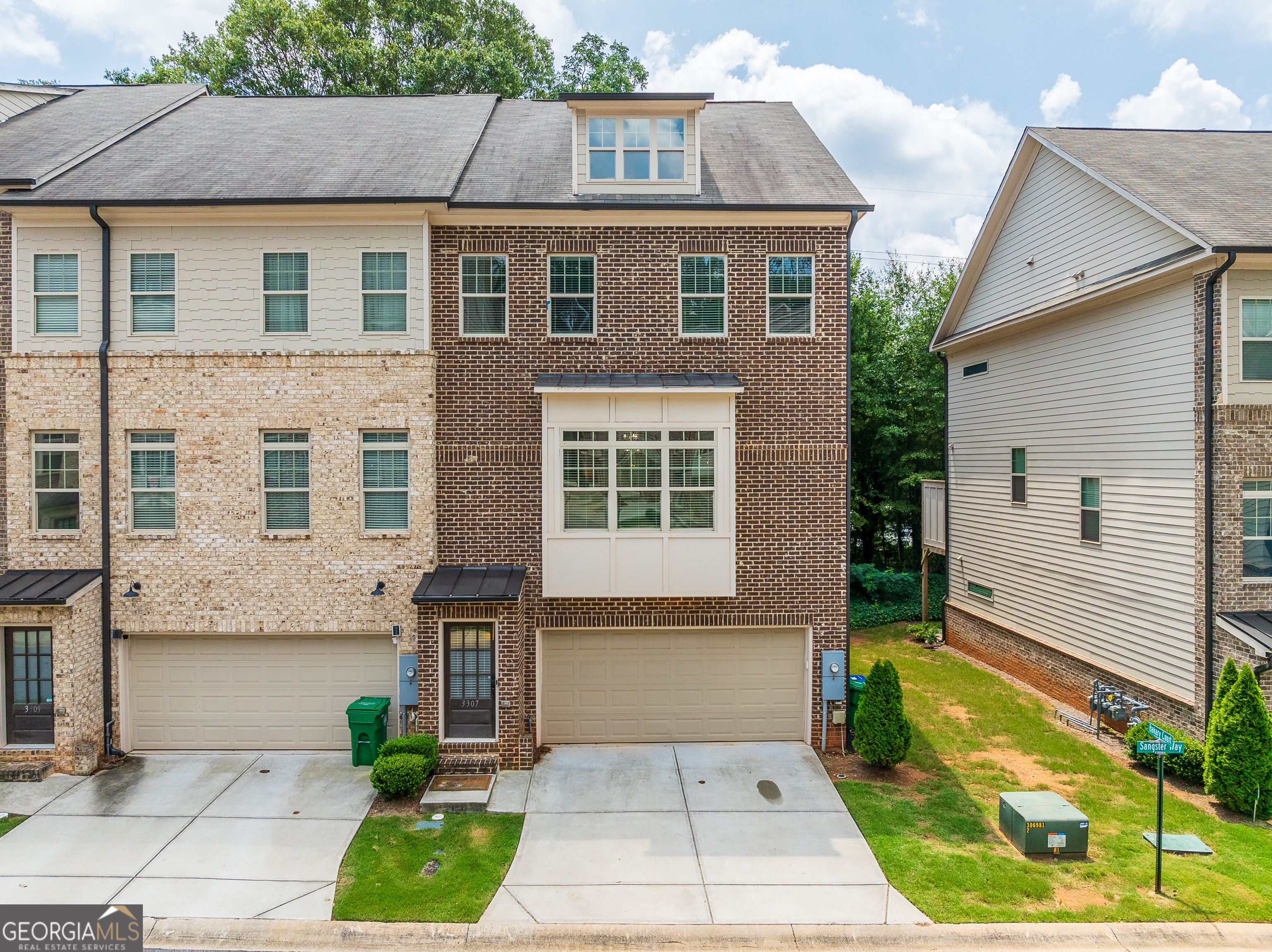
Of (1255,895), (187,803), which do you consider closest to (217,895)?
(187,803)

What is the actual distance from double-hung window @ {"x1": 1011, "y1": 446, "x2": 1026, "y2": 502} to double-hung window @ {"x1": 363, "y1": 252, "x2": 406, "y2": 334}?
511 inches

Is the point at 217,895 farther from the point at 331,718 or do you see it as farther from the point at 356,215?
the point at 356,215

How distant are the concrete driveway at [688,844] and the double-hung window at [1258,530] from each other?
725 centimetres

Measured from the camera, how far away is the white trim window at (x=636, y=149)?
10.8 metres

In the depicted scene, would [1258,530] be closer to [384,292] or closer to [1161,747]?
[1161,747]

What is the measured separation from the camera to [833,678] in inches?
410

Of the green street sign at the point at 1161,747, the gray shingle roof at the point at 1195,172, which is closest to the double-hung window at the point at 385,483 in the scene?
the green street sign at the point at 1161,747

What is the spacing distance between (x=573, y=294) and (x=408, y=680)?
6.65 metres

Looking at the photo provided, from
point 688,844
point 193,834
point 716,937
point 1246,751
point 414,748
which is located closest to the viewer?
point 716,937

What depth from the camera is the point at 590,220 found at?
1054cm

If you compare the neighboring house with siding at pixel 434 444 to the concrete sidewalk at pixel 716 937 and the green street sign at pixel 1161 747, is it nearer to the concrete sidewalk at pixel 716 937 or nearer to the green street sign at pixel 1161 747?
the concrete sidewalk at pixel 716 937

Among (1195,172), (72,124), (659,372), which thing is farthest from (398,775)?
(1195,172)

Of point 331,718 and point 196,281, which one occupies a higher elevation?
point 196,281

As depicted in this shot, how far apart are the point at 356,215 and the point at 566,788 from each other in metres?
9.15
